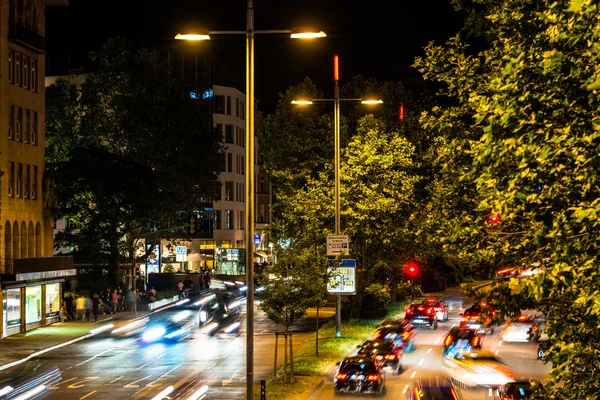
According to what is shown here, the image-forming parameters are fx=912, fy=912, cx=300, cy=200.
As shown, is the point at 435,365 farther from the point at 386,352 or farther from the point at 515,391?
the point at 515,391

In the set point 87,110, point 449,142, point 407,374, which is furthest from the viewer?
point 87,110

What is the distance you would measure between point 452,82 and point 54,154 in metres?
54.7

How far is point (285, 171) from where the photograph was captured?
58688 mm

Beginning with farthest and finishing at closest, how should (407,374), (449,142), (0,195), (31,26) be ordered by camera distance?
(31,26) → (0,195) → (407,374) → (449,142)

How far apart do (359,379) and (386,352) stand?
5.13 m

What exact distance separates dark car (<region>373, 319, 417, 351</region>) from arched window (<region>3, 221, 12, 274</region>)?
19.0m

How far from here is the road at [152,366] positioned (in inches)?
1176

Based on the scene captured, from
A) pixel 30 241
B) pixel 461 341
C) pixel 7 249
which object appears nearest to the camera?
pixel 461 341

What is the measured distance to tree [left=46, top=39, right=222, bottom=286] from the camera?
6047 centimetres

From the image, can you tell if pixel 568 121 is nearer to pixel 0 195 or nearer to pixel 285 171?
pixel 0 195

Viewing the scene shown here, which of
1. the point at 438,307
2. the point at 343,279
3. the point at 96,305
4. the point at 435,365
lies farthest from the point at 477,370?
the point at 96,305

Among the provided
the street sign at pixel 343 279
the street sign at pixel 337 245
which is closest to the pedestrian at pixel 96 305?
the street sign at pixel 343 279

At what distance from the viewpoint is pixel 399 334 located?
39.5 m

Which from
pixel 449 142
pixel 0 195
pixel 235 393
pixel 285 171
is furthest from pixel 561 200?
pixel 285 171
